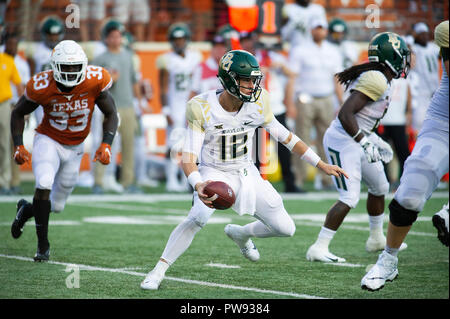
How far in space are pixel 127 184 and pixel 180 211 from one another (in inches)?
93.7

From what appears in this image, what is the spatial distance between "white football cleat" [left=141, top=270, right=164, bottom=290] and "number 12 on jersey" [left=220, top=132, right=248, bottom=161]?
3.02ft

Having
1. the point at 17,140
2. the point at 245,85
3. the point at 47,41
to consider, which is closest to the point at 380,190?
→ the point at 245,85

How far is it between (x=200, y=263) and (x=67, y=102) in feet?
5.44

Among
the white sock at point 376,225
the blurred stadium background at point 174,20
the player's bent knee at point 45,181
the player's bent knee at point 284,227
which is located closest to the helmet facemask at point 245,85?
the player's bent knee at point 284,227

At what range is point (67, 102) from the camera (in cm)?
712

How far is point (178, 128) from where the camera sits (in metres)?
13.0

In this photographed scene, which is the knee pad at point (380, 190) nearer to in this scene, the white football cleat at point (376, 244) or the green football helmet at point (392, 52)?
the white football cleat at point (376, 244)

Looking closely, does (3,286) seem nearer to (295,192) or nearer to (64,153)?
(64,153)

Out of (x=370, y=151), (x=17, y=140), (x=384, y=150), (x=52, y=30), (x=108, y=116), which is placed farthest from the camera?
(x=52, y=30)

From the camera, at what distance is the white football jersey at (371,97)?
23.2 ft

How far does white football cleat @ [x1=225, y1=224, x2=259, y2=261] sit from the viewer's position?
655 centimetres

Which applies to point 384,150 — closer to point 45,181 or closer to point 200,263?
point 200,263

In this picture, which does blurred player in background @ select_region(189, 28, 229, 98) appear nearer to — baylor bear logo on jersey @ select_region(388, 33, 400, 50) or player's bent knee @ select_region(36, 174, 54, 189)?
baylor bear logo on jersey @ select_region(388, 33, 400, 50)
